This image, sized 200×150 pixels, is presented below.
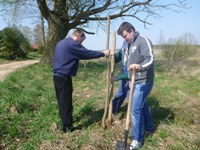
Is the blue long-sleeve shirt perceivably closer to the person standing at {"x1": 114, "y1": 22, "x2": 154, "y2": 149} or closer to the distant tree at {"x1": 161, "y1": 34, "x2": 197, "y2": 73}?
the person standing at {"x1": 114, "y1": 22, "x2": 154, "y2": 149}

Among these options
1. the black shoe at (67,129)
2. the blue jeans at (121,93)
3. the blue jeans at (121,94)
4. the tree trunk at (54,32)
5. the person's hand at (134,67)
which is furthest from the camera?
the tree trunk at (54,32)

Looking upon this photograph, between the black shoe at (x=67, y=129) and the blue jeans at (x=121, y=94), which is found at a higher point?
the blue jeans at (x=121, y=94)

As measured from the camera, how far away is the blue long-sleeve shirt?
16.2ft

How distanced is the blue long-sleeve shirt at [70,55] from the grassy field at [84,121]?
3.84ft

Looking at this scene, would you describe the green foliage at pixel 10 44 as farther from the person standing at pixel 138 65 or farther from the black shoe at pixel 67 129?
the person standing at pixel 138 65

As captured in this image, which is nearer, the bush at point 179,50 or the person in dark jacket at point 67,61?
the person in dark jacket at point 67,61

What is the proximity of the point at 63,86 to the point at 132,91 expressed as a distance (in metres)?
1.36

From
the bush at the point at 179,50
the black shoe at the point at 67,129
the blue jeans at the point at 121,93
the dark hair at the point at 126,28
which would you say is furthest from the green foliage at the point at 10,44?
the dark hair at the point at 126,28

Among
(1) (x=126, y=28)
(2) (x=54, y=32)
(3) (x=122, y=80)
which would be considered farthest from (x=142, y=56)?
(2) (x=54, y=32)

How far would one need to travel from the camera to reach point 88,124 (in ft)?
18.9

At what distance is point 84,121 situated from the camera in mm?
5934

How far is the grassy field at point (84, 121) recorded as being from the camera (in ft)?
16.0

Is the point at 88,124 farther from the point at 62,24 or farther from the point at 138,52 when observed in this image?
the point at 62,24

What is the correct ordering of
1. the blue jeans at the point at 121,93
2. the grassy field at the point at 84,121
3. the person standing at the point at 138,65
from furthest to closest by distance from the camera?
the blue jeans at the point at 121,93 < the grassy field at the point at 84,121 < the person standing at the point at 138,65
